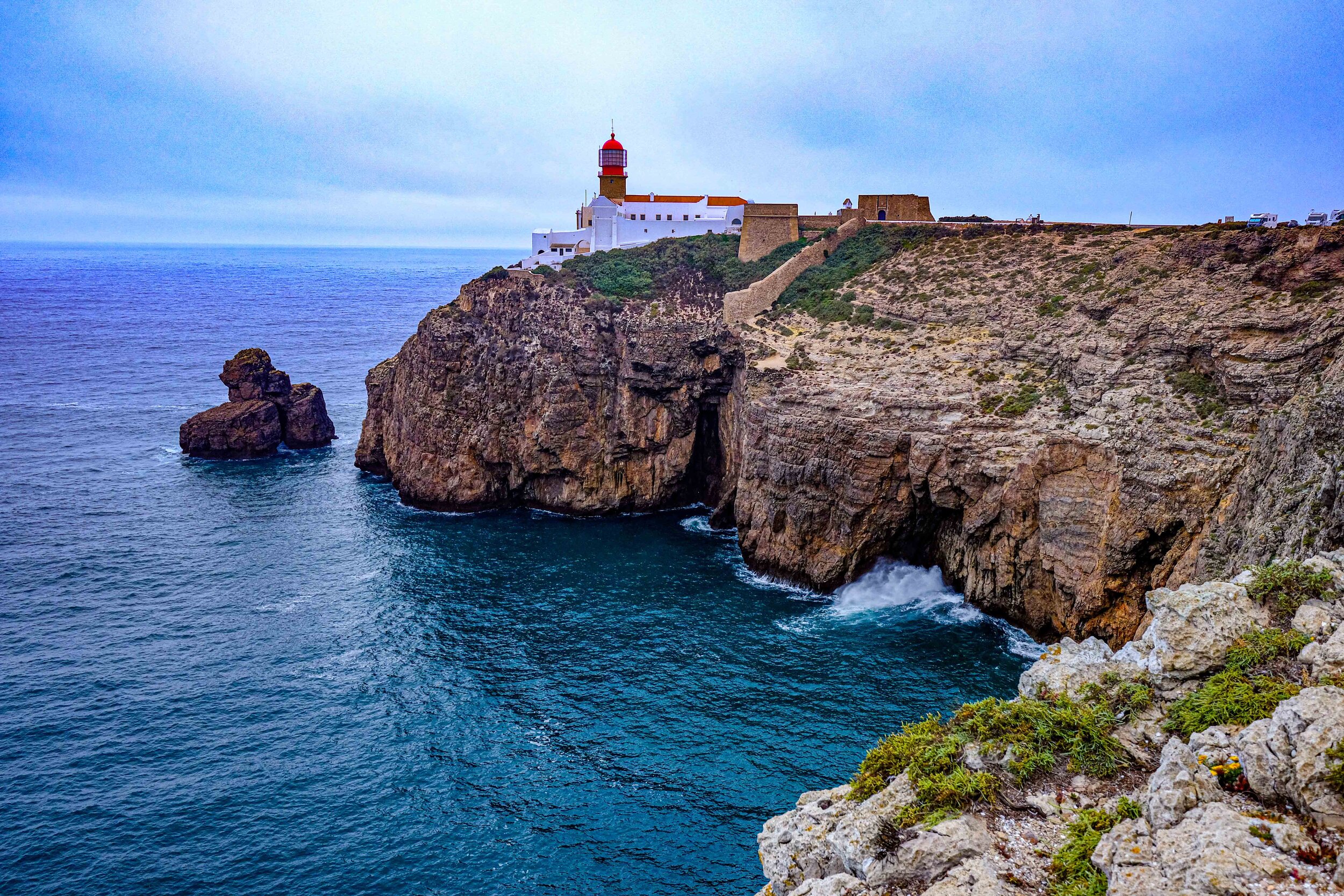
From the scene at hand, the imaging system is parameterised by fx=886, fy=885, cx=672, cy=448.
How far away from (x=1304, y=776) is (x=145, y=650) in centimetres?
4841

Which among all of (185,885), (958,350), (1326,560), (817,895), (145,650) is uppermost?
(958,350)

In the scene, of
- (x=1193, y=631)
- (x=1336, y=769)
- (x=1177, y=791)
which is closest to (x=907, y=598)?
(x=1193, y=631)

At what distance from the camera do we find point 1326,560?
69.4ft

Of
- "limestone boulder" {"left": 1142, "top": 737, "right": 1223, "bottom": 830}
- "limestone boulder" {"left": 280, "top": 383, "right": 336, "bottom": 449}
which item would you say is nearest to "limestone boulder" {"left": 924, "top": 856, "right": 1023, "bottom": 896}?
"limestone boulder" {"left": 1142, "top": 737, "right": 1223, "bottom": 830}

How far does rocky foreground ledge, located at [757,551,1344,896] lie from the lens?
502 inches

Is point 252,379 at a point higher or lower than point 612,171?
lower

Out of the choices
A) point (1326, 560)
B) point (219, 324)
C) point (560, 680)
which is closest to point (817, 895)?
point (1326, 560)

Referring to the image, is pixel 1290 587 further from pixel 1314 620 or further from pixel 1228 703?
pixel 1228 703

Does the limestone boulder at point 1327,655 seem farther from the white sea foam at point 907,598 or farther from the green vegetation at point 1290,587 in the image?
the white sea foam at point 907,598

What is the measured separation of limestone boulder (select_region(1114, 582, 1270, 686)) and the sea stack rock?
78516mm

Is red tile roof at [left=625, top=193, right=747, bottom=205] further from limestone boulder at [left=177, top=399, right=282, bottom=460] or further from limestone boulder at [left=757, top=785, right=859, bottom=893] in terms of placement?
limestone boulder at [left=757, top=785, right=859, bottom=893]

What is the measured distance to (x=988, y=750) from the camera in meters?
17.7

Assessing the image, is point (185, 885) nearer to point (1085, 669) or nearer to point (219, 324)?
point (1085, 669)

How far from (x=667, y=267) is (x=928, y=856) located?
7061cm
